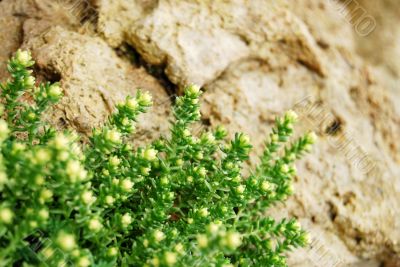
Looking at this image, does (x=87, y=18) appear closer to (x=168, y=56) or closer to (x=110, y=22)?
(x=110, y=22)

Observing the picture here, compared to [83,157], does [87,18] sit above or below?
above

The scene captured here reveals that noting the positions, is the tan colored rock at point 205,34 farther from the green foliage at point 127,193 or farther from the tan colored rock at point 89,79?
the green foliage at point 127,193

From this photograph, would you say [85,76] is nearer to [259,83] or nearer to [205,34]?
[205,34]

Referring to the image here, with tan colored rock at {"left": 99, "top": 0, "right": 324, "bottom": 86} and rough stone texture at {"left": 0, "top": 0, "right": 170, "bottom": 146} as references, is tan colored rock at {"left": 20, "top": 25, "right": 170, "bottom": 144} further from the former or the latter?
tan colored rock at {"left": 99, "top": 0, "right": 324, "bottom": 86}

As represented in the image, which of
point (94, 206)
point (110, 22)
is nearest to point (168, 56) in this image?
point (110, 22)

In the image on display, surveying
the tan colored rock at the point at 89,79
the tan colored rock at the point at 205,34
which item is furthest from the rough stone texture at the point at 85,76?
the tan colored rock at the point at 205,34
